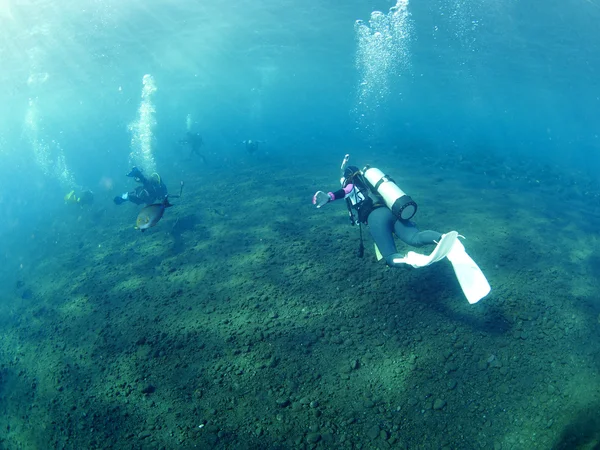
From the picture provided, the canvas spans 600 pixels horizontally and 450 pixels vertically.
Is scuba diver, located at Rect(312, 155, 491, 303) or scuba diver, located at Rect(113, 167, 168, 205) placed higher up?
scuba diver, located at Rect(312, 155, 491, 303)

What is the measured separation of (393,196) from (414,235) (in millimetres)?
771

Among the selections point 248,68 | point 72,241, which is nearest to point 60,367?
point 72,241

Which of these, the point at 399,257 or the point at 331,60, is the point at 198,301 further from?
the point at 331,60

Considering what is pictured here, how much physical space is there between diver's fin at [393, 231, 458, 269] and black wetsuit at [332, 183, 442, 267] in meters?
0.31

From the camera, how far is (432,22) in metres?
25.2

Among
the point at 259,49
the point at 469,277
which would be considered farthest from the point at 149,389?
the point at 259,49

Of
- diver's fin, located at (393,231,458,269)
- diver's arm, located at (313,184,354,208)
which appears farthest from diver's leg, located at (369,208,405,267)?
diver's arm, located at (313,184,354,208)

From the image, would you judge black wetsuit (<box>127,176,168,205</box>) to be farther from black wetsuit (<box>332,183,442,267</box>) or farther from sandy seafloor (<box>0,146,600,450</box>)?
black wetsuit (<box>332,183,442,267</box>)

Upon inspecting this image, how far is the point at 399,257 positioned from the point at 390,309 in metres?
1.35

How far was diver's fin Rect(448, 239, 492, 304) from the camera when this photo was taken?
4.49 metres

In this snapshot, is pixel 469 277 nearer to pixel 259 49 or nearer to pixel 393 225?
pixel 393 225

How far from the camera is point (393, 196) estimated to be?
517 centimetres

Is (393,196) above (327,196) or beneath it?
above

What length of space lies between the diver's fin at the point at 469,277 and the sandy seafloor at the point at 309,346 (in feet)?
3.71
